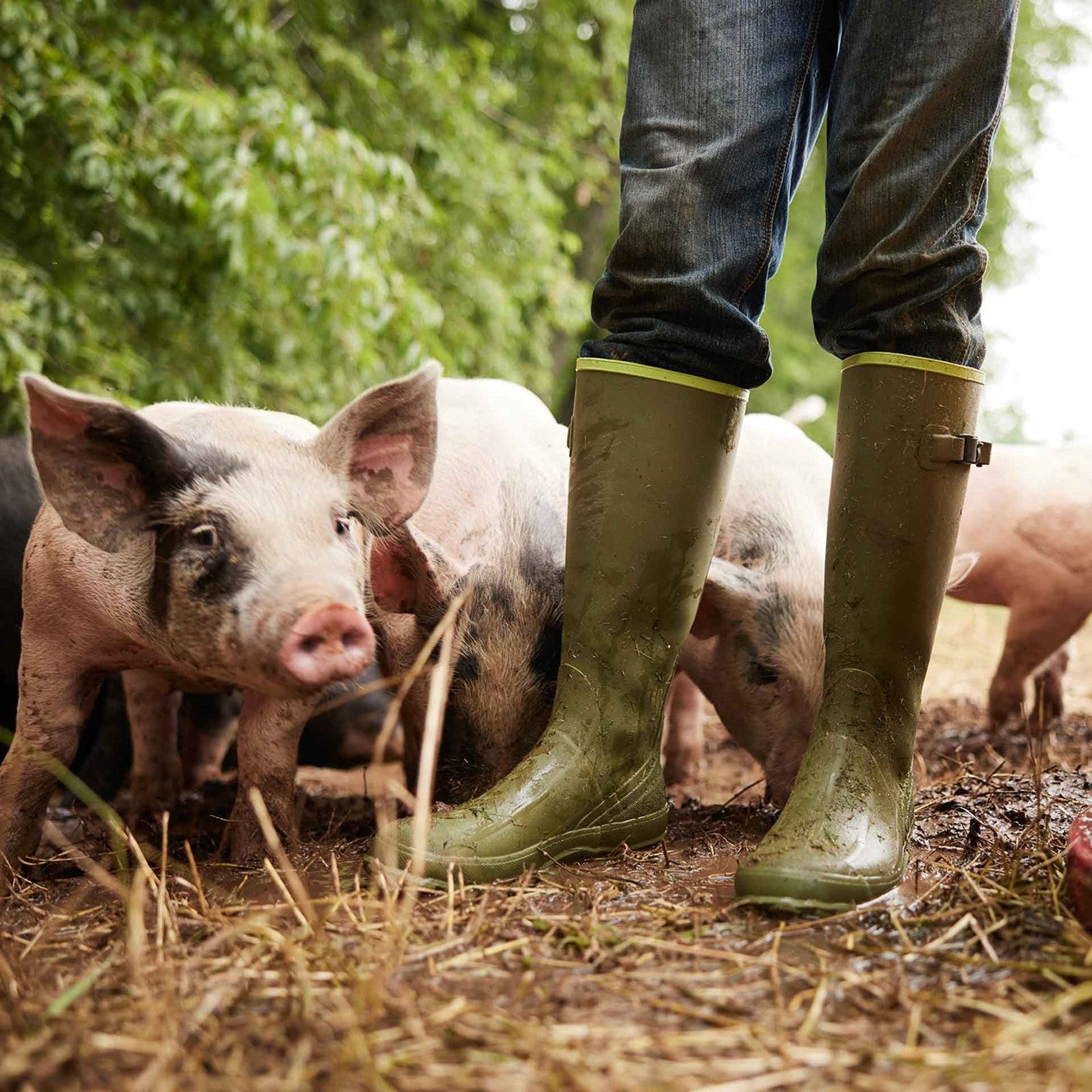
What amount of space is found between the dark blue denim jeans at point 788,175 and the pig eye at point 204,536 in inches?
29.9

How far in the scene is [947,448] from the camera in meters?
1.95

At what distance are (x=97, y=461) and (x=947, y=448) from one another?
1443 millimetres

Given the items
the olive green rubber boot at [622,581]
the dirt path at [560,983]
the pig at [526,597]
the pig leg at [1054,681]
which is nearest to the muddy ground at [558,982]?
the dirt path at [560,983]

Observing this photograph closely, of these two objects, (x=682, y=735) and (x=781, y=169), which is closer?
(x=781, y=169)

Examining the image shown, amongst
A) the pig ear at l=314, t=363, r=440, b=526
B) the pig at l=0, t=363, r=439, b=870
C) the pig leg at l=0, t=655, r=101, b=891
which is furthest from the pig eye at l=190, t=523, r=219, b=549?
the pig leg at l=0, t=655, r=101, b=891

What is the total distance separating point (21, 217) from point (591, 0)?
17.4ft

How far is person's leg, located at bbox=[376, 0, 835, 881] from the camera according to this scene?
1987mm

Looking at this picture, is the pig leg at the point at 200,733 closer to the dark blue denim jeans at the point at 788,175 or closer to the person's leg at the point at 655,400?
the person's leg at the point at 655,400

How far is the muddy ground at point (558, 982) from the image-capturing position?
1.17 metres

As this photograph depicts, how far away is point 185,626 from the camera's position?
197 centimetres

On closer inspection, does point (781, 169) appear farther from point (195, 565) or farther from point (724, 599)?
point (195, 565)

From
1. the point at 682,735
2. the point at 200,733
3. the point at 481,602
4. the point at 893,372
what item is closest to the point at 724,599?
the point at 481,602

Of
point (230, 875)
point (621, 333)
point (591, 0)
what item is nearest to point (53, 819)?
point (230, 875)

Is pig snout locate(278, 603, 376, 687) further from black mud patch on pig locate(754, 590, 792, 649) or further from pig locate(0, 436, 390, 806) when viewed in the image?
pig locate(0, 436, 390, 806)
